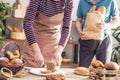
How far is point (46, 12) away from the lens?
203 cm

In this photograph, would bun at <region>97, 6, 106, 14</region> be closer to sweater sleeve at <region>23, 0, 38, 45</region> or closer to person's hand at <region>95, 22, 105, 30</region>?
person's hand at <region>95, 22, 105, 30</region>

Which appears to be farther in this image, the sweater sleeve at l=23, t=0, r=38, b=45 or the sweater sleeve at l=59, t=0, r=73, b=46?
the sweater sleeve at l=59, t=0, r=73, b=46

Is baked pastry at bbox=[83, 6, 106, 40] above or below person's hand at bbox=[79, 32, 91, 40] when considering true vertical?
above

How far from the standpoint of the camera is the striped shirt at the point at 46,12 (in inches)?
74.6

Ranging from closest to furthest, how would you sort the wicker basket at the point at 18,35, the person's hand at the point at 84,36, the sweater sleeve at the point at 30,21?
the sweater sleeve at the point at 30,21 → the person's hand at the point at 84,36 → the wicker basket at the point at 18,35

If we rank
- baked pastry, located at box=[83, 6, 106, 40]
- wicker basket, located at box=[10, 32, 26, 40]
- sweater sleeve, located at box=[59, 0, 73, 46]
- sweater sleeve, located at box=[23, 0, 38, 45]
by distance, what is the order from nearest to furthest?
sweater sleeve, located at box=[23, 0, 38, 45] < sweater sleeve, located at box=[59, 0, 73, 46] < baked pastry, located at box=[83, 6, 106, 40] < wicker basket, located at box=[10, 32, 26, 40]

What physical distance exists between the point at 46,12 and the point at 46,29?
0.49 ft

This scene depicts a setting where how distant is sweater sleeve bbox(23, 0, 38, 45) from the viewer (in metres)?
1.89

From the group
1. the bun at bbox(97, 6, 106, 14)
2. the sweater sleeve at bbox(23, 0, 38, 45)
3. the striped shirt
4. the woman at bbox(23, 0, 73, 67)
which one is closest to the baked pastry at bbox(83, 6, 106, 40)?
the bun at bbox(97, 6, 106, 14)

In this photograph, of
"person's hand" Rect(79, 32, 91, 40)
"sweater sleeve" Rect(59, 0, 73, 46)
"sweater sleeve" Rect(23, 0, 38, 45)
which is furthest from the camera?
"person's hand" Rect(79, 32, 91, 40)

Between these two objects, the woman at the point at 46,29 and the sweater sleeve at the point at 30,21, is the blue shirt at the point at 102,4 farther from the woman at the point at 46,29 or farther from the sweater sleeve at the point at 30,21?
the sweater sleeve at the point at 30,21

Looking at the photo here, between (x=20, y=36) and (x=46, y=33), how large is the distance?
196cm

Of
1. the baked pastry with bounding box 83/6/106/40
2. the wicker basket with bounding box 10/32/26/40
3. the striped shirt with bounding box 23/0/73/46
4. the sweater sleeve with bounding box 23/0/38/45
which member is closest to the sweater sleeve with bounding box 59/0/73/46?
the striped shirt with bounding box 23/0/73/46

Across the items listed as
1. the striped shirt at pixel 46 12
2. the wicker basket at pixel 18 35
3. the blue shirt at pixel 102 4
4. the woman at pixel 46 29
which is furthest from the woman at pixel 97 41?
the wicker basket at pixel 18 35
